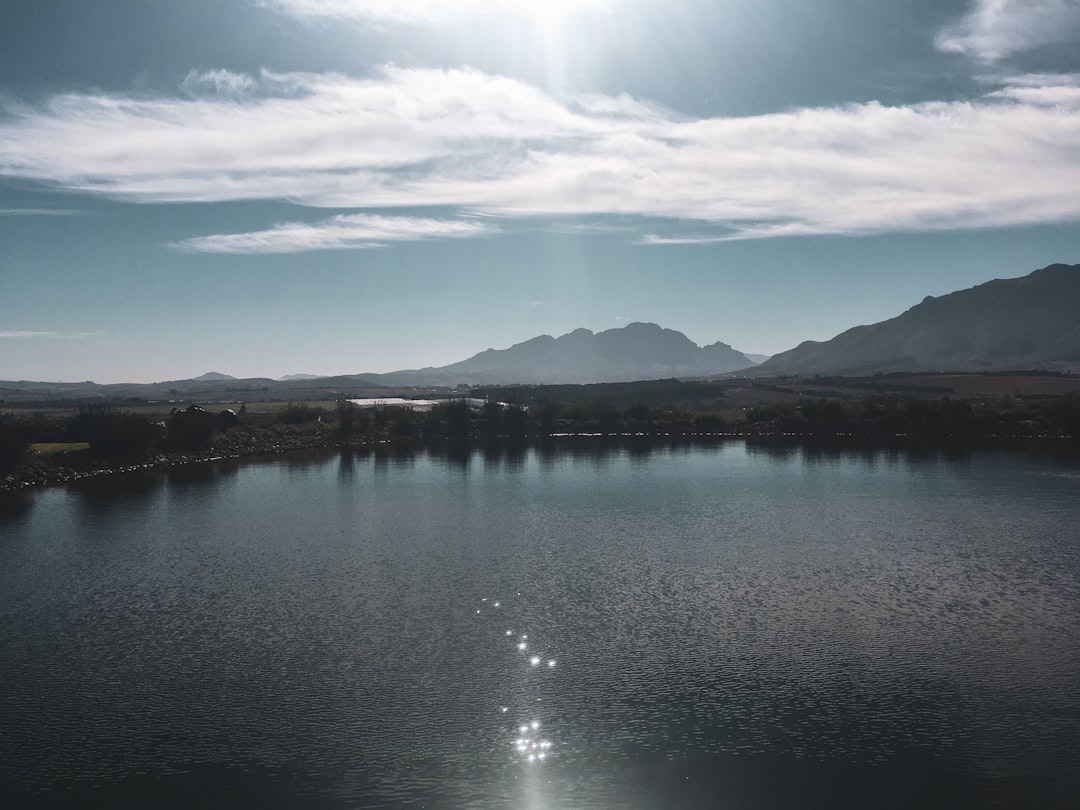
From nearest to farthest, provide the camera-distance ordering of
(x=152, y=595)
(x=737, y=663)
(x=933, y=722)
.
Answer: (x=933, y=722), (x=737, y=663), (x=152, y=595)

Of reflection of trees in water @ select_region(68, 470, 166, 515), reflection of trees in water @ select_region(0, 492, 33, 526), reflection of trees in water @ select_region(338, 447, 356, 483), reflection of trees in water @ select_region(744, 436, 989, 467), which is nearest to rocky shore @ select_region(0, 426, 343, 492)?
reflection of trees in water @ select_region(68, 470, 166, 515)

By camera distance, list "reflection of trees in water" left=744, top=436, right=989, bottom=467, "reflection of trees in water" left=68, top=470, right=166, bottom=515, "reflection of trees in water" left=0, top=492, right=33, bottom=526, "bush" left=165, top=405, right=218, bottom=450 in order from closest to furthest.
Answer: "reflection of trees in water" left=0, top=492, right=33, bottom=526 < "reflection of trees in water" left=68, top=470, right=166, bottom=515 < "reflection of trees in water" left=744, top=436, right=989, bottom=467 < "bush" left=165, top=405, right=218, bottom=450

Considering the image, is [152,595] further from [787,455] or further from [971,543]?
[787,455]

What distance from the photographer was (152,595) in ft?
96.2

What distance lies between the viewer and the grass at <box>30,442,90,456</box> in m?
68.1

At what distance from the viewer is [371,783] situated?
53.0 feet

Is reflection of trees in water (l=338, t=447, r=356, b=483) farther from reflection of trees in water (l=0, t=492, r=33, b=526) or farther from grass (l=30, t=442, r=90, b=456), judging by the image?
grass (l=30, t=442, r=90, b=456)

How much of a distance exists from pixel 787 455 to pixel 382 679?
216 ft

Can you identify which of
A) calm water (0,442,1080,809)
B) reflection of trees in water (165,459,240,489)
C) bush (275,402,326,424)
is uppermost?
bush (275,402,326,424)

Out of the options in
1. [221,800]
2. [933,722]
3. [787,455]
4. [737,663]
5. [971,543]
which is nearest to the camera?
[221,800]

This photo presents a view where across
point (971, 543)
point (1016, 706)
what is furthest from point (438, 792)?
point (971, 543)

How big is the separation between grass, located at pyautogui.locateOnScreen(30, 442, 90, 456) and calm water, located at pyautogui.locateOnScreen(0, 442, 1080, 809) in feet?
81.7

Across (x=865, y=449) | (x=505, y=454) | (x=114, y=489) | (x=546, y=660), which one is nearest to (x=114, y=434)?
(x=114, y=489)

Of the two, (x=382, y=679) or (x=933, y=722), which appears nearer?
(x=933, y=722)
